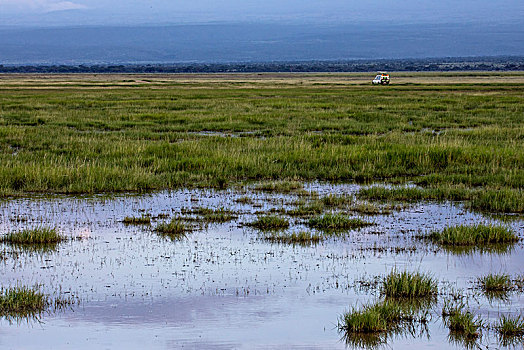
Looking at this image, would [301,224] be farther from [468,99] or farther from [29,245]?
[468,99]

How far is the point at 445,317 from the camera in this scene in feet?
26.4

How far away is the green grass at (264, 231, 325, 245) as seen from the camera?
11.8m

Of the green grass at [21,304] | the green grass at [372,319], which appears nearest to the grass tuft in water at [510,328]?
the green grass at [372,319]

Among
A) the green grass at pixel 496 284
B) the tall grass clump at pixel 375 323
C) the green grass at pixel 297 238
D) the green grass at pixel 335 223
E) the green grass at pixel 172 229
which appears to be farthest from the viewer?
the green grass at pixel 335 223

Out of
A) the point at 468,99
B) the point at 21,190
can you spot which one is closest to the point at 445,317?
the point at 21,190

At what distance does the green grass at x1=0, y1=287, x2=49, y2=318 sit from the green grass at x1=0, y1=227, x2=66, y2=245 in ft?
10.2

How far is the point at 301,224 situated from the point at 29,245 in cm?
446

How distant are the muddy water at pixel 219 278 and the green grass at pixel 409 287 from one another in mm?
203

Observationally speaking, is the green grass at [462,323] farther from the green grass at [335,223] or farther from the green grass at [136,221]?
the green grass at [136,221]

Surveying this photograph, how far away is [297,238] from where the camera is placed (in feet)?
38.8

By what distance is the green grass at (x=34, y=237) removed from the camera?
1157 cm

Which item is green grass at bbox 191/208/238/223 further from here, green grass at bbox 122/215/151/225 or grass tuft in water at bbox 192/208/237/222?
green grass at bbox 122/215/151/225

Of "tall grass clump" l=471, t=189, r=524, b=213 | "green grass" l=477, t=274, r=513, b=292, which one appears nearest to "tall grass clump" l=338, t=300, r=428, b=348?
"green grass" l=477, t=274, r=513, b=292

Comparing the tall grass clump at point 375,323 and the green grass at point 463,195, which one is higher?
the tall grass clump at point 375,323
